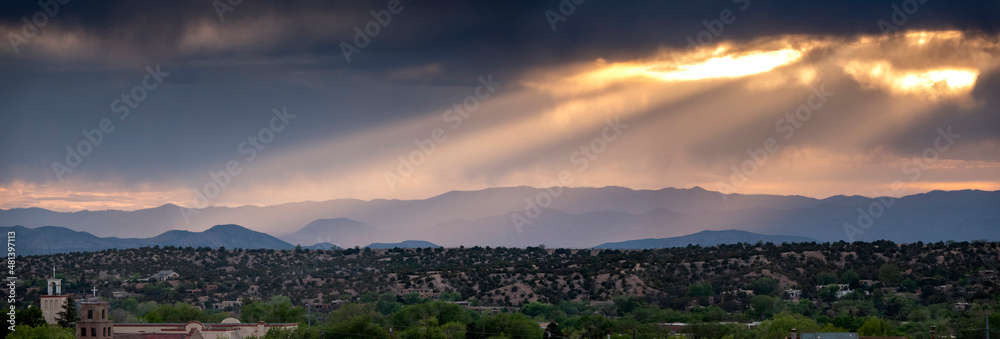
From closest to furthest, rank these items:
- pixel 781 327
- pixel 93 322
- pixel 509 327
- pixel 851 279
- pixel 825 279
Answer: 1. pixel 93 322
2. pixel 781 327
3. pixel 509 327
4. pixel 851 279
5. pixel 825 279

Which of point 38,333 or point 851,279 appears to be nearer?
point 38,333

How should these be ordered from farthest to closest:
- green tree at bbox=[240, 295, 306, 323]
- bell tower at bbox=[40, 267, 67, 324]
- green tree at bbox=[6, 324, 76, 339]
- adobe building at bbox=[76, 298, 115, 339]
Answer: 1. green tree at bbox=[240, 295, 306, 323]
2. bell tower at bbox=[40, 267, 67, 324]
3. green tree at bbox=[6, 324, 76, 339]
4. adobe building at bbox=[76, 298, 115, 339]

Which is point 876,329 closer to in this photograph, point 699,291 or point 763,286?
point 763,286

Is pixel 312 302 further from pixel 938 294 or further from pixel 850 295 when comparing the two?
pixel 938 294

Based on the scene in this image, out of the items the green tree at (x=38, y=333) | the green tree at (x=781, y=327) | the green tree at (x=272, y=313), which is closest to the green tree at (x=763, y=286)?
the green tree at (x=781, y=327)

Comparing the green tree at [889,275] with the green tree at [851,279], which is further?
the green tree at [851,279]

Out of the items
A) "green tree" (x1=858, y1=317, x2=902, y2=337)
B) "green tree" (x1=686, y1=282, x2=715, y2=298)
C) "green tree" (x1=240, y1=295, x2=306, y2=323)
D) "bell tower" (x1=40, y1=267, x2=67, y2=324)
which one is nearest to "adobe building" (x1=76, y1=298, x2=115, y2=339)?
"bell tower" (x1=40, y1=267, x2=67, y2=324)

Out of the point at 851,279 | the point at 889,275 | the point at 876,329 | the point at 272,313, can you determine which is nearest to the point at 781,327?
the point at 876,329

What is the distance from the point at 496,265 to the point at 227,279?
40685mm

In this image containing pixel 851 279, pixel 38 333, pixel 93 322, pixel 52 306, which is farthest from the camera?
pixel 851 279

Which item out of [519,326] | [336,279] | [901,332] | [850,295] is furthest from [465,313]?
[336,279]

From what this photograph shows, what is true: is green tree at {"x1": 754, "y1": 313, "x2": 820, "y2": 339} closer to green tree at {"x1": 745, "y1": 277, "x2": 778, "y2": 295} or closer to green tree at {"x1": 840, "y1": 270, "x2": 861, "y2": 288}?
green tree at {"x1": 745, "y1": 277, "x2": 778, "y2": 295}

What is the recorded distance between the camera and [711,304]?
439 feet

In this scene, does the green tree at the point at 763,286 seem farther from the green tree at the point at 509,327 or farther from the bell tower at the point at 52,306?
the bell tower at the point at 52,306
